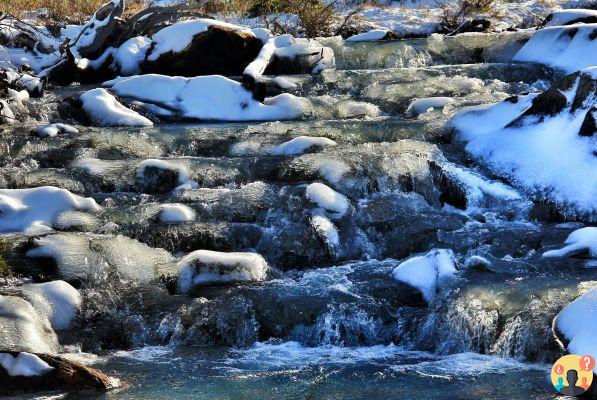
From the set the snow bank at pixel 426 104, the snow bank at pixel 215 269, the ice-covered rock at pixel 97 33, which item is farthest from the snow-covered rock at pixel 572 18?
the snow bank at pixel 215 269

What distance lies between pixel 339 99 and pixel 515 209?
3.75 meters

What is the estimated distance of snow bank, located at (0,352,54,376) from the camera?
4902 millimetres

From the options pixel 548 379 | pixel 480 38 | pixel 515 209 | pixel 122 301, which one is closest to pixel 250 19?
pixel 480 38

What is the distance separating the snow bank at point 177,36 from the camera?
12.8 metres

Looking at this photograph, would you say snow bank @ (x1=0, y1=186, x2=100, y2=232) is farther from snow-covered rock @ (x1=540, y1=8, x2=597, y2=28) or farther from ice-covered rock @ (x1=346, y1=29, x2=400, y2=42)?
snow-covered rock @ (x1=540, y1=8, x2=597, y2=28)

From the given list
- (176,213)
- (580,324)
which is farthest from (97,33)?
(580,324)

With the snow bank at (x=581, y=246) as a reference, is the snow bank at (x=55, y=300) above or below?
above

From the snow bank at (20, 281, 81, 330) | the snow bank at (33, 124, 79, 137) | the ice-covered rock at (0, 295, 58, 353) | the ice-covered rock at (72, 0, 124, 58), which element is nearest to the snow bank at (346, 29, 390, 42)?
the ice-covered rock at (72, 0, 124, 58)

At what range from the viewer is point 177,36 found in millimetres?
12953

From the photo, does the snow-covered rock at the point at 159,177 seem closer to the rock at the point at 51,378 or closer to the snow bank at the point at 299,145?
the snow bank at the point at 299,145

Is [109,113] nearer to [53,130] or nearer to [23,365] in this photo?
[53,130]

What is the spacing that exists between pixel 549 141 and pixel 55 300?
4.88 metres

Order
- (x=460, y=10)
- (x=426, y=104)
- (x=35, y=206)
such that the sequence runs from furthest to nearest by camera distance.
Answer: (x=460, y=10) < (x=426, y=104) < (x=35, y=206)

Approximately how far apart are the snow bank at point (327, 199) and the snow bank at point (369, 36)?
7.20 metres
